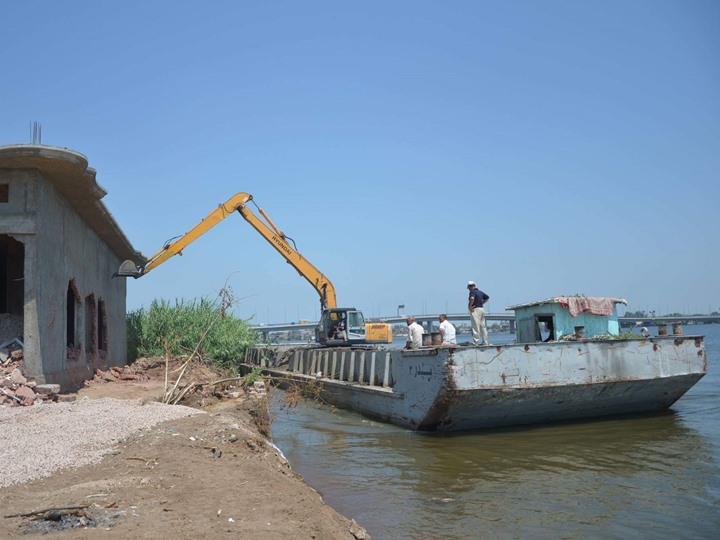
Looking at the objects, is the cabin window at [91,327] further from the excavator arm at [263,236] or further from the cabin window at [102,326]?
the excavator arm at [263,236]

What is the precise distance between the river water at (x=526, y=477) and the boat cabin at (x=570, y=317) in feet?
8.20

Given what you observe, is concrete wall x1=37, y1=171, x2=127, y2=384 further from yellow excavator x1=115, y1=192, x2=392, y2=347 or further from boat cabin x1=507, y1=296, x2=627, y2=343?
boat cabin x1=507, y1=296, x2=627, y2=343

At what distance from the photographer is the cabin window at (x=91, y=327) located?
16.4 metres

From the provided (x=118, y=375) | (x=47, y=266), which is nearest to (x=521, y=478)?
(x=47, y=266)

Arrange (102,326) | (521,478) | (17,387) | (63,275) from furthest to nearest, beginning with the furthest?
(102,326), (63,275), (17,387), (521,478)

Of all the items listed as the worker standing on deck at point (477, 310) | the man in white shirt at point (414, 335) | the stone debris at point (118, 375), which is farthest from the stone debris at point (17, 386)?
the worker standing on deck at point (477, 310)

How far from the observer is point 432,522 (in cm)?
730

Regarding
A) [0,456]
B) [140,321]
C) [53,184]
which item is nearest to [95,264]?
[53,184]

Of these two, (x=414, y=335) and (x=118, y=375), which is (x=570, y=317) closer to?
(x=414, y=335)

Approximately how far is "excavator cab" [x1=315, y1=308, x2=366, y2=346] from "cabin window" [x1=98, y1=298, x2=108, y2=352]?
8.12 meters

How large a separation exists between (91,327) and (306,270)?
1039 centimetres

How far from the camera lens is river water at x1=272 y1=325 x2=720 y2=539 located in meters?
7.16

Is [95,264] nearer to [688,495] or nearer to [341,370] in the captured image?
[341,370]

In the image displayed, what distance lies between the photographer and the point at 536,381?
12.3 m
